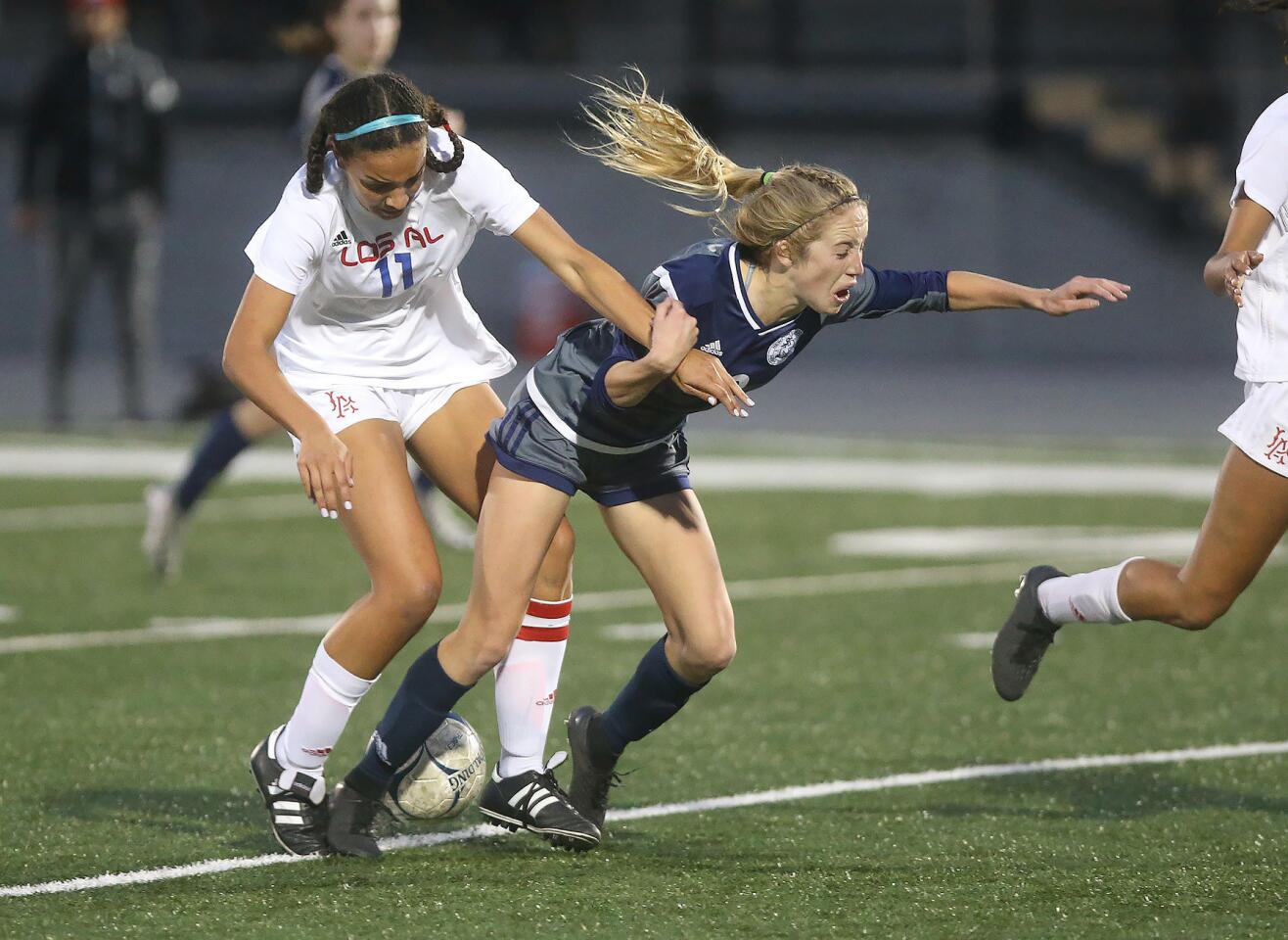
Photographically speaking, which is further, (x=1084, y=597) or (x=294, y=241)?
(x=1084, y=597)

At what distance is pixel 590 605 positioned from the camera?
30.0ft

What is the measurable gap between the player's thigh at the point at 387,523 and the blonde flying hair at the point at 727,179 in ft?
3.04

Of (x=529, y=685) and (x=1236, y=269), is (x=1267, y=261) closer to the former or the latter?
(x=1236, y=269)

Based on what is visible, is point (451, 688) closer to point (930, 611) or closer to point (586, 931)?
point (586, 931)

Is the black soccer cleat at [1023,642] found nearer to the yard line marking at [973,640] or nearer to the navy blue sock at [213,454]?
the yard line marking at [973,640]

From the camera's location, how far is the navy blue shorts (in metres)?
5.30

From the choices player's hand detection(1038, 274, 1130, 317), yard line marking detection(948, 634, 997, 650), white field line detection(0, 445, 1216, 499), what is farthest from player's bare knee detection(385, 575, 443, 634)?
white field line detection(0, 445, 1216, 499)

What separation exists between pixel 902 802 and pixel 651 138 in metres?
1.86

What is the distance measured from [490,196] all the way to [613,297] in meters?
0.53

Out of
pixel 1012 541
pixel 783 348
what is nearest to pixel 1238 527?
pixel 783 348

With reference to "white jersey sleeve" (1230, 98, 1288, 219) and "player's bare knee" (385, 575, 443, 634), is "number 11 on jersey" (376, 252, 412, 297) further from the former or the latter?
"white jersey sleeve" (1230, 98, 1288, 219)

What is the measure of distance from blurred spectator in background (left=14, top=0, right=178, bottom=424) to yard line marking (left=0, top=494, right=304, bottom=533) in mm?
3260

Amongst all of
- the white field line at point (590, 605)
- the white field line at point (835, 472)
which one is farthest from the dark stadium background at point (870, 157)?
the white field line at point (590, 605)

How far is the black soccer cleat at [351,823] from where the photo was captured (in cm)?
527
